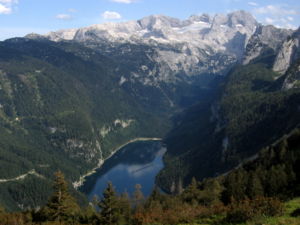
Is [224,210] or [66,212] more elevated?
[224,210]

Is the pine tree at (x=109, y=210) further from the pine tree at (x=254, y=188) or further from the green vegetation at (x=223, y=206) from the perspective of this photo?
the pine tree at (x=254, y=188)

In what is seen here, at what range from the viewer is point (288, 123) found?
17788cm

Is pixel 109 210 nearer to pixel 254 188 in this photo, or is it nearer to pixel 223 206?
pixel 223 206

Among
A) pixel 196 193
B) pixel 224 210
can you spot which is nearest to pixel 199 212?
pixel 224 210

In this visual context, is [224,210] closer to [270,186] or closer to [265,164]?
[270,186]

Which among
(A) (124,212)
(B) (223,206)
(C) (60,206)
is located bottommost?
(A) (124,212)

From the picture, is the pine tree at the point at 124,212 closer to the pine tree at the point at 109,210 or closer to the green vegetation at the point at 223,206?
the green vegetation at the point at 223,206

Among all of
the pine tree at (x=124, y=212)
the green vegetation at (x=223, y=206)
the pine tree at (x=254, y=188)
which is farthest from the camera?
the pine tree at (x=254, y=188)

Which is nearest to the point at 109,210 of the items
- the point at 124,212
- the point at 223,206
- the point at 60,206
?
the point at 60,206

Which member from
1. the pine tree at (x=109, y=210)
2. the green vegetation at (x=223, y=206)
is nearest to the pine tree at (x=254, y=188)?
the green vegetation at (x=223, y=206)

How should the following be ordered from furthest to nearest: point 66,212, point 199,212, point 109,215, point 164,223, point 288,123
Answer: point 288,123, point 66,212, point 109,215, point 199,212, point 164,223

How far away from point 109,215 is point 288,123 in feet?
458

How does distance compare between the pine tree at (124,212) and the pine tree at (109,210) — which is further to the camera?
the pine tree at (109,210)

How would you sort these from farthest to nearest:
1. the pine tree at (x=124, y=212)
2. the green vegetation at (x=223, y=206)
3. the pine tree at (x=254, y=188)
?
1. the pine tree at (x=254, y=188)
2. the pine tree at (x=124, y=212)
3. the green vegetation at (x=223, y=206)
